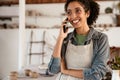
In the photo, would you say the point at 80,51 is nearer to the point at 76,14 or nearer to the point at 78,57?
the point at 78,57

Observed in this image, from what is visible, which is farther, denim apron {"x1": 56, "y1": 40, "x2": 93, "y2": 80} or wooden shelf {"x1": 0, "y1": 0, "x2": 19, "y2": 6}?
wooden shelf {"x1": 0, "y1": 0, "x2": 19, "y2": 6}

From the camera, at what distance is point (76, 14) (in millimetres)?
1673

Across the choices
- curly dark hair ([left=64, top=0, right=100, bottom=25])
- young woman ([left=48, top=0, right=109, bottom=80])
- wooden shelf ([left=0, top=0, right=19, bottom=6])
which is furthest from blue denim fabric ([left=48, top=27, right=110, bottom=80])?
wooden shelf ([left=0, top=0, right=19, bottom=6])

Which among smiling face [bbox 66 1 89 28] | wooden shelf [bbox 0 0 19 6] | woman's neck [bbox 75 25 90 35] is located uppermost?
wooden shelf [bbox 0 0 19 6]

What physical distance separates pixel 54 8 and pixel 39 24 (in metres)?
0.58

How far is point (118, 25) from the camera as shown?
660 cm

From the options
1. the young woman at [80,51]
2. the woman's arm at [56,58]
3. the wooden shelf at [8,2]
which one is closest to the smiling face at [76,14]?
the young woman at [80,51]

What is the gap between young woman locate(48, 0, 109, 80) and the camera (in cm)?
165


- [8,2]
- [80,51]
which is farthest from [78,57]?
[8,2]

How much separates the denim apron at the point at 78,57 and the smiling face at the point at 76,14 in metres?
0.15

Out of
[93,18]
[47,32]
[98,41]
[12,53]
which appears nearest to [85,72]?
[98,41]

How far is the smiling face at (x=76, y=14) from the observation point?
166cm

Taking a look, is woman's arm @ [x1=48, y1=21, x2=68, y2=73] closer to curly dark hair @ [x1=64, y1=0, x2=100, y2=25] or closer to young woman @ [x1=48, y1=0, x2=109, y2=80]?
young woman @ [x1=48, y1=0, x2=109, y2=80]

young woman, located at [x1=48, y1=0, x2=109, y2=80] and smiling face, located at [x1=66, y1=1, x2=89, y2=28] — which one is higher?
smiling face, located at [x1=66, y1=1, x2=89, y2=28]
